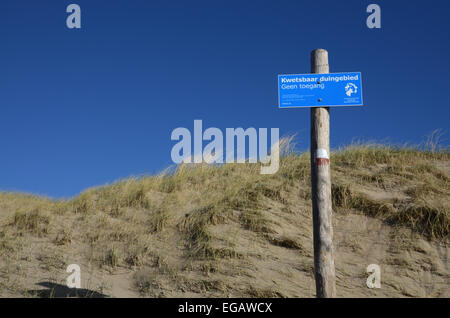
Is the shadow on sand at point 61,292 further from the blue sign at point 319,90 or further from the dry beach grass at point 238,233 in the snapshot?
the blue sign at point 319,90

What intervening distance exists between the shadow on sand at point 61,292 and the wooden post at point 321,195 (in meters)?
3.92

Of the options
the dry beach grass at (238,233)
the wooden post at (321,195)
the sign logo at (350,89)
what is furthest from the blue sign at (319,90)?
the dry beach grass at (238,233)

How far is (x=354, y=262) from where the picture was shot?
9.31 m

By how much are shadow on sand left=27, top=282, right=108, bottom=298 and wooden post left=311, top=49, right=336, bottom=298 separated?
3915 mm

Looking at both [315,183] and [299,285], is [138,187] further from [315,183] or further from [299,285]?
[315,183]

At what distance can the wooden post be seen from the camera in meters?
6.23

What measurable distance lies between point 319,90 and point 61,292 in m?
5.68

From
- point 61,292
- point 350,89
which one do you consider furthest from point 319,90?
point 61,292

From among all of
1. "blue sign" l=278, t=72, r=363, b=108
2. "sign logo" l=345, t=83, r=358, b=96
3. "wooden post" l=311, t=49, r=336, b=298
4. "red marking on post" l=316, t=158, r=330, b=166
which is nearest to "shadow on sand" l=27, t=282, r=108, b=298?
"wooden post" l=311, t=49, r=336, b=298

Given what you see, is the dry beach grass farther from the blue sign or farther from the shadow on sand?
the blue sign

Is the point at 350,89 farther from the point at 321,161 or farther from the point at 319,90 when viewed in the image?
the point at 321,161

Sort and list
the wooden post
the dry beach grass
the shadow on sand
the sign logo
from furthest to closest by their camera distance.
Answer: the dry beach grass < the shadow on sand < the sign logo < the wooden post

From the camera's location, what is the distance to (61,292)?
7.88 meters
